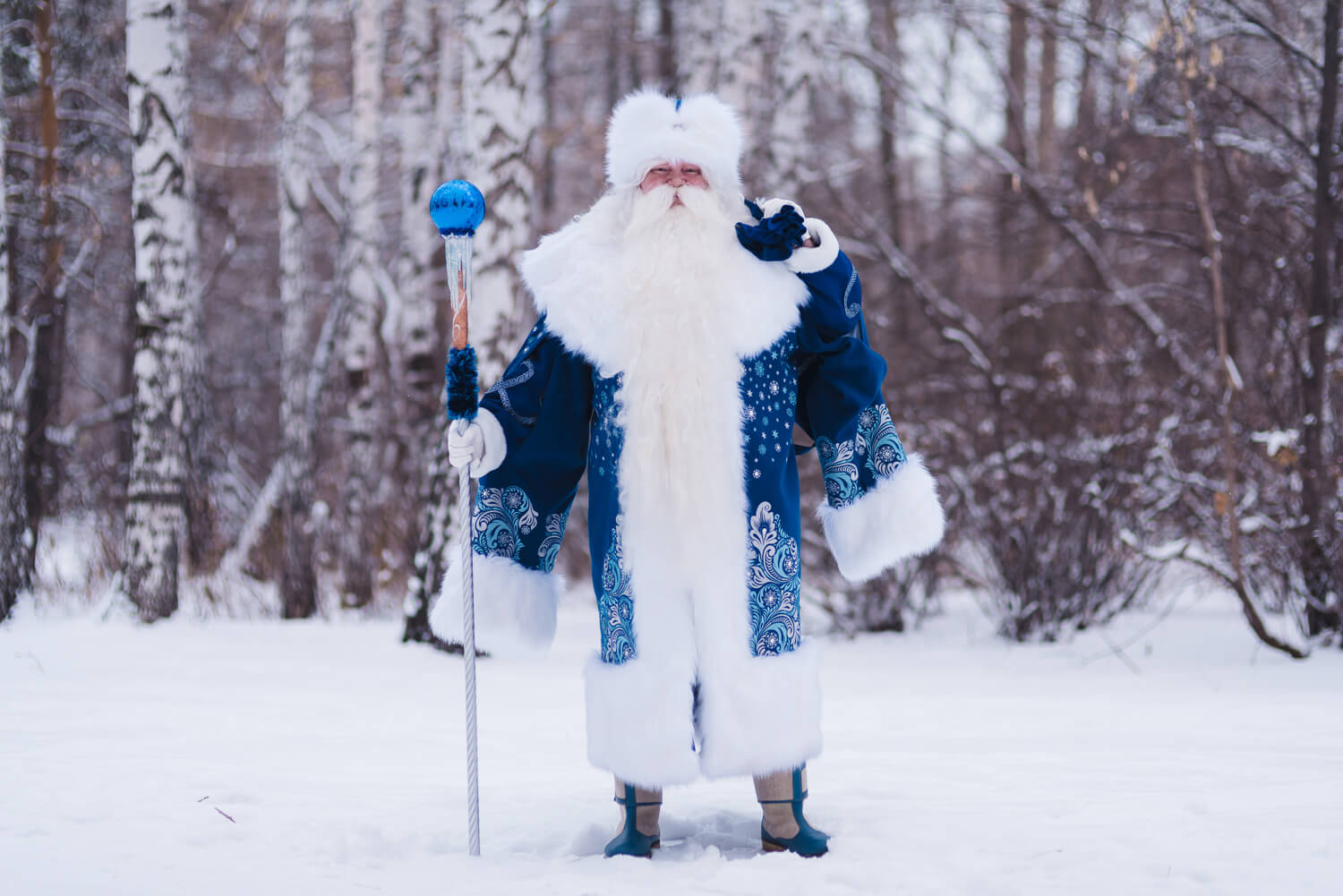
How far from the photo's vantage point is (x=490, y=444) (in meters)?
2.93

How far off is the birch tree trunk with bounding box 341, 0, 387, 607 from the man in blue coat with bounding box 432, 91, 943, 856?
519cm

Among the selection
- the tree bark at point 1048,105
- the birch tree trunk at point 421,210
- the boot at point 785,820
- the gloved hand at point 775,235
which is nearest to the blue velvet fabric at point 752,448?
the gloved hand at point 775,235

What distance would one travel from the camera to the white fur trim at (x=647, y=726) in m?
2.66

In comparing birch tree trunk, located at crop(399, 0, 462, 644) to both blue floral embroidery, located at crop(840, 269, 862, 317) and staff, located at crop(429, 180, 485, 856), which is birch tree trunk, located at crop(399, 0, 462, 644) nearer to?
staff, located at crop(429, 180, 485, 856)

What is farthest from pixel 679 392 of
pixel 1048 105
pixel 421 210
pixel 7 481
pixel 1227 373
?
pixel 1048 105

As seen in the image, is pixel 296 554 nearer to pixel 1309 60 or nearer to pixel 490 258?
pixel 490 258

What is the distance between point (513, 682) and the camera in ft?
17.3

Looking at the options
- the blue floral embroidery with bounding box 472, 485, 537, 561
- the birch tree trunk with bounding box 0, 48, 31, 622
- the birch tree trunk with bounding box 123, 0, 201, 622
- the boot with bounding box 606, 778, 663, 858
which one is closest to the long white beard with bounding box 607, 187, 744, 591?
the blue floral embroidery with bounding box 472, 485, 537, 561

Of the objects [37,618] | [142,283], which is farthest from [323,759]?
[142,283]

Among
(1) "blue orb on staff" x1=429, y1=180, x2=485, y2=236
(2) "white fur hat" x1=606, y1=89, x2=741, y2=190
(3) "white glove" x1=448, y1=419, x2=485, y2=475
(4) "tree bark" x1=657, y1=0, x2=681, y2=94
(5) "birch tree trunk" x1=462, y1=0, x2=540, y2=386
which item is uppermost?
(4) "tree bark" x1=657, y1=0, x2=681, y2=94

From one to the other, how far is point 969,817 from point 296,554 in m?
5.10

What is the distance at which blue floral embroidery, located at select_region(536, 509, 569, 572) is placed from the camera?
Answer: 122 inches

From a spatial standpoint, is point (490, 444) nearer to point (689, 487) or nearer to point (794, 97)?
point (689, 487)

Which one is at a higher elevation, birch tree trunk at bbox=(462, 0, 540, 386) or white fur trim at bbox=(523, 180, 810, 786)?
birch tree trunk at bbox=(462, 0, 540, 386)
